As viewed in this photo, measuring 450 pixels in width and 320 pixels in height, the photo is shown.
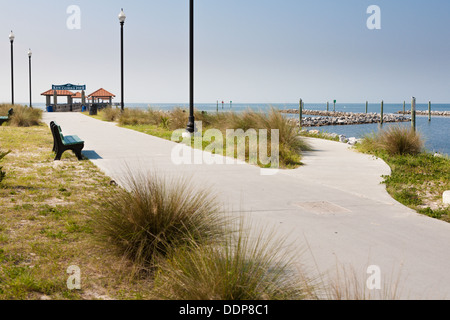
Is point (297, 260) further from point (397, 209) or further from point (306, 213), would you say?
point (397, 209)

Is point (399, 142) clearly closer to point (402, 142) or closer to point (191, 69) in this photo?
point (402, 142)

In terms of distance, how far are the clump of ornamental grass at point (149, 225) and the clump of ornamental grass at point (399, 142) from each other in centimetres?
909

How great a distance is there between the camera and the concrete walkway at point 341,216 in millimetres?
4082

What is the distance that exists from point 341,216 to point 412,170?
4638 mm

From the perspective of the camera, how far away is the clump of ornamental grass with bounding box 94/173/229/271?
13.6 feet

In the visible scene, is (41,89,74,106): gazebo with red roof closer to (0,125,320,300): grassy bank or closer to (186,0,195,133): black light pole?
A: (186,0,195,133): black light pole

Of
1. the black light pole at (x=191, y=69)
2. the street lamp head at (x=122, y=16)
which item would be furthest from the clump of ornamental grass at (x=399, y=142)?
the street lamp head at (x=122, y=16)

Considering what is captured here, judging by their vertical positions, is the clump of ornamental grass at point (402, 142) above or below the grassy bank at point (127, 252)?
above

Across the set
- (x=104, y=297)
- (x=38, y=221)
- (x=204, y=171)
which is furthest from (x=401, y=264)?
(x=204, y=171)

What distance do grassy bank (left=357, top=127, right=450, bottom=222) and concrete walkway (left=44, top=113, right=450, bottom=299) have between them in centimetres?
28

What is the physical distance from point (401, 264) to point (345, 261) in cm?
51

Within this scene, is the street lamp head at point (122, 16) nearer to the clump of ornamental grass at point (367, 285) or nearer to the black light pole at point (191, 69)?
the black light pole at point (191, 69)

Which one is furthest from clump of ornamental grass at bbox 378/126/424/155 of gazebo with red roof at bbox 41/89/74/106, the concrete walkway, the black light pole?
gazebo with red roof at bbox 41/89/74/106

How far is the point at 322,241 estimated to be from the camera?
16.0 feet
